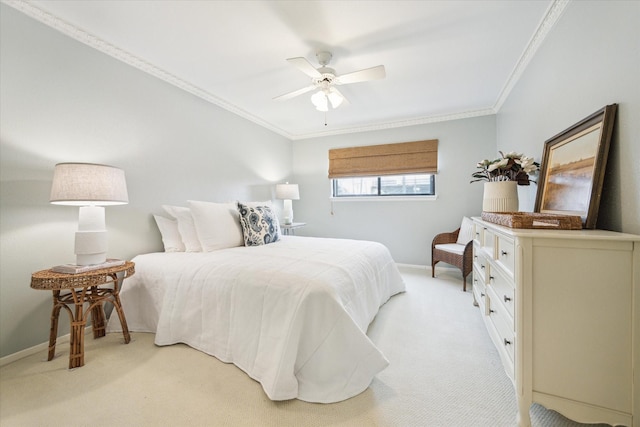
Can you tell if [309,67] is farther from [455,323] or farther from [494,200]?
[455,323]

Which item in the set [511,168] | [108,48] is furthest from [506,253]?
[108,48]

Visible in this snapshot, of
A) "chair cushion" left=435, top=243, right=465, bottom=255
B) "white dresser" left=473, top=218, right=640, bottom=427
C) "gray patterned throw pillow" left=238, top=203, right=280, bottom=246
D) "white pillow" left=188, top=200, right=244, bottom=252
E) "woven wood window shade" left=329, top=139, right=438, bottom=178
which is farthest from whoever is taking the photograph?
"woven wood window shade" left=329, top=139, right=438, bottom=178

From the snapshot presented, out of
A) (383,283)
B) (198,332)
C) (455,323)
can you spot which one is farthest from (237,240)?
(455,323)

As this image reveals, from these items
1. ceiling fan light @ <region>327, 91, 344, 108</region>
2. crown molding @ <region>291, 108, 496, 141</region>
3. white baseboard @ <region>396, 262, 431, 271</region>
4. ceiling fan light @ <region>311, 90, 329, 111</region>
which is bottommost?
white baseboard @ <region>396, 262, 431, 271</region>

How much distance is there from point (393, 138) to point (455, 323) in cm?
305

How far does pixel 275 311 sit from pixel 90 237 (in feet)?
4.81

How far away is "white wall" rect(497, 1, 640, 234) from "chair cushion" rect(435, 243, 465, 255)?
145cm

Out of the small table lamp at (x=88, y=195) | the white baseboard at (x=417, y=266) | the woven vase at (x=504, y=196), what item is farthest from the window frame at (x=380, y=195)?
the small table lamp at (x=88, y=195)

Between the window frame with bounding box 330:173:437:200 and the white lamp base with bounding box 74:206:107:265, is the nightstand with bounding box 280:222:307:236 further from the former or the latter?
the white lamp base with bounding box 74:206:107:265

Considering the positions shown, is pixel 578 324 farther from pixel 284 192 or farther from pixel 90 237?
pixel 284 192

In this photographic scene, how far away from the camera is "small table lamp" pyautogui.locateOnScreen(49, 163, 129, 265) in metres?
1.71

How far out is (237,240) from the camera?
8.82 ft

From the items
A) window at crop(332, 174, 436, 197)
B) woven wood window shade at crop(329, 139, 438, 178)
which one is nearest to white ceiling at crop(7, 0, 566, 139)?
woven wood window shade at crop(329, 139, 438, 178)

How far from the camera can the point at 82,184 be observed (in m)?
1.74
